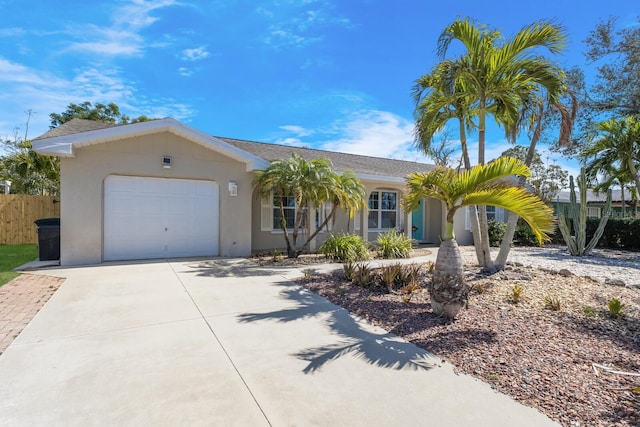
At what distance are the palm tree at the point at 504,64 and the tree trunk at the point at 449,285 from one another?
4335mm

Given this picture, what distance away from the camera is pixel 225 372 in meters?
3.31

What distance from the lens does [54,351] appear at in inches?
147

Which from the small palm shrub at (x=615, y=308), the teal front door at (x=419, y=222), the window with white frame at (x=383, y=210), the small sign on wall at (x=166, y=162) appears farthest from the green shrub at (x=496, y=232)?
the small sign on wall at (x=166, y=162)

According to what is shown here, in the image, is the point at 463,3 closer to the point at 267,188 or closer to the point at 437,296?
the point at 267,188

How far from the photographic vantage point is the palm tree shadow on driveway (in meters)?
3.58

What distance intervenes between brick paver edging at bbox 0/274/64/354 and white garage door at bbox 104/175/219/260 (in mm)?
2353

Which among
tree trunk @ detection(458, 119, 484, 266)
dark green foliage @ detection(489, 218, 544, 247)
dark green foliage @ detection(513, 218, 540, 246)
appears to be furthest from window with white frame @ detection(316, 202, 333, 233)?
dark green foliage @ detection(513, 218, 540, 246)

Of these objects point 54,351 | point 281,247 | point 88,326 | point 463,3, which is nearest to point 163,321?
point 88,326

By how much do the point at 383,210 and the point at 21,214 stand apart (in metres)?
15.3

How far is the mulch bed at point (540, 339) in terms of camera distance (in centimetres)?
288

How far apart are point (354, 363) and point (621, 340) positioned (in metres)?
3.54

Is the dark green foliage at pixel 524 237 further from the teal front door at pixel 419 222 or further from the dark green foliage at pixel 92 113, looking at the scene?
the dark green foliage at pixel 92 113

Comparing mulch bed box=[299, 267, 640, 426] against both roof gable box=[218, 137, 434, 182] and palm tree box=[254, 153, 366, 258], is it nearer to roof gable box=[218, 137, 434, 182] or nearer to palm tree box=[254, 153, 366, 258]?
palm tree box=[254, 153, 366, 258]

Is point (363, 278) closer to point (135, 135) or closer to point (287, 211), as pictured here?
point (287, 211)
